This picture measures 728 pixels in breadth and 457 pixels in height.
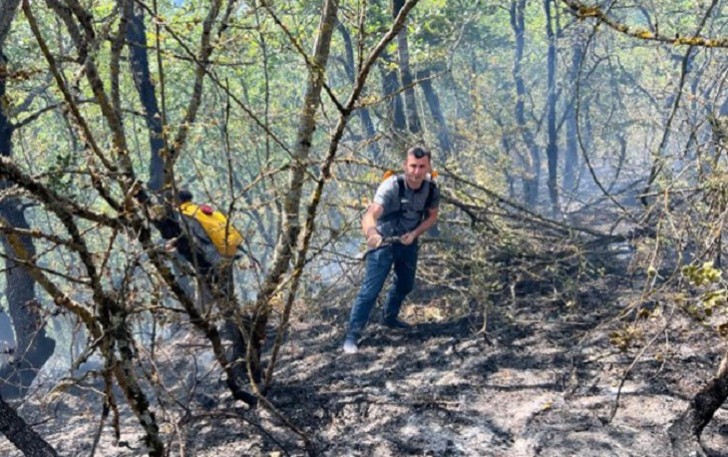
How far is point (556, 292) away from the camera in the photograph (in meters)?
5.87

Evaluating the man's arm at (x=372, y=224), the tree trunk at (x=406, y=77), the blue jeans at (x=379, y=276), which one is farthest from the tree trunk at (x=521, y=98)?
the man's arm at (x=372, y=224)

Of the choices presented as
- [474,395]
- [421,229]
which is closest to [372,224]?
[421,229]

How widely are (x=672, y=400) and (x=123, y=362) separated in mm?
3220

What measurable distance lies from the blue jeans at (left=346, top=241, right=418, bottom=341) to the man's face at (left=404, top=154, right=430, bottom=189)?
0.61 meters

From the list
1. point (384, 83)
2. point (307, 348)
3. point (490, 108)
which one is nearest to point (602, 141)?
point (490, 108)

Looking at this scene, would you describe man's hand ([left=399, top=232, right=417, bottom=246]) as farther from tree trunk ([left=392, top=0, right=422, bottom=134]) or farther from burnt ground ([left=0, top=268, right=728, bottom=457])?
tree trunk ([left=392, top=0, right=422, bottom=134])

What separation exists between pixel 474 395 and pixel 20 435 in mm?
2875

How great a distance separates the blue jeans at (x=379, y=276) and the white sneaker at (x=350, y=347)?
0.13ft

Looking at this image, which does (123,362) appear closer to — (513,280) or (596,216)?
(513,280)

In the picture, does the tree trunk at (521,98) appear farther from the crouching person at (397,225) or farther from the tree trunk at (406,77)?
the crouching person at (397,225)

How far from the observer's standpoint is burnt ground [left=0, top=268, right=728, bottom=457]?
362cm

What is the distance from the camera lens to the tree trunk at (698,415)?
10.4 ft

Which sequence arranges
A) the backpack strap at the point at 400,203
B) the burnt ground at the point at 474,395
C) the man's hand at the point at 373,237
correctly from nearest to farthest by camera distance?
the burnt ground at the point at 474,395, the man's hand at the point at 373,237, the backpack strap at the point at 400,203

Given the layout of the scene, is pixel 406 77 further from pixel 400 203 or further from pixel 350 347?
pixel 350 347
